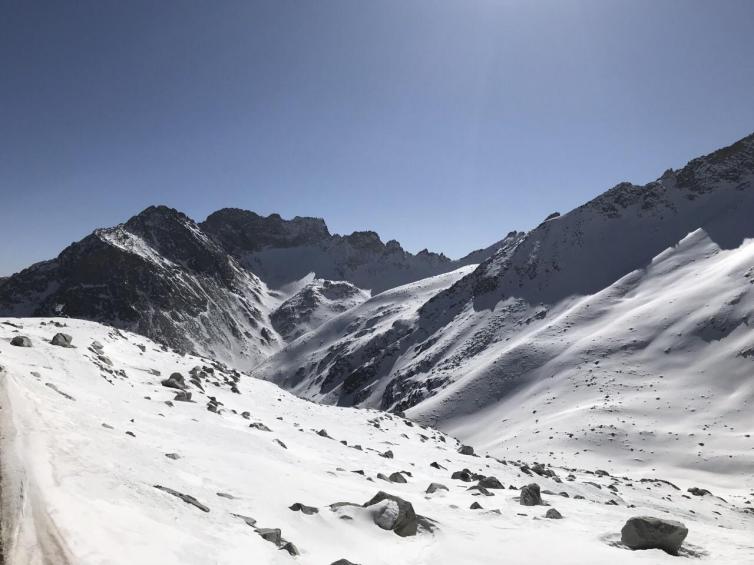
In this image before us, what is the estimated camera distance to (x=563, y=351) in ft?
229

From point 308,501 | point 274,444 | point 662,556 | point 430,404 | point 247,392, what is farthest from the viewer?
point 430,404

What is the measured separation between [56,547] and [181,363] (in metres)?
28.2

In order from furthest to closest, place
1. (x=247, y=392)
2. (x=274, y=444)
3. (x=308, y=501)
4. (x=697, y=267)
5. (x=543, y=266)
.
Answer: (x=543, y=266)
(x=697, y=267)
(x=247, y=392)
(x=274, y=444)
(x=308, y=501)

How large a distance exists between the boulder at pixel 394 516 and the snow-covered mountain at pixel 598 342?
117 feet

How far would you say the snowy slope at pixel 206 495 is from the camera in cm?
544

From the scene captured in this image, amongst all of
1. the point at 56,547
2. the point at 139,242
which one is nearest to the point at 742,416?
the point at 56,547

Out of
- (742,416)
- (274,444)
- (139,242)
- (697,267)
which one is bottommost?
(742,416)

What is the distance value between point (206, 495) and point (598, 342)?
224 feet

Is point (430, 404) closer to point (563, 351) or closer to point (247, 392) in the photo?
point (563, 351)

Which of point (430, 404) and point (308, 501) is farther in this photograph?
point (430, 404)

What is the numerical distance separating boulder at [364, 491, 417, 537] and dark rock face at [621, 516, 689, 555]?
437 centimetres

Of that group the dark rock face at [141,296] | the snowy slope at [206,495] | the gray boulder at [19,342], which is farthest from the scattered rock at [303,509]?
the dark rock face at [141,296]

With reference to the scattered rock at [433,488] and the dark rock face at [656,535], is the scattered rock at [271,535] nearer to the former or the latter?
the dark rock face at [656,535]

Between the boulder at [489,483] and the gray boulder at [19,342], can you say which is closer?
the boulder at [489,483]
